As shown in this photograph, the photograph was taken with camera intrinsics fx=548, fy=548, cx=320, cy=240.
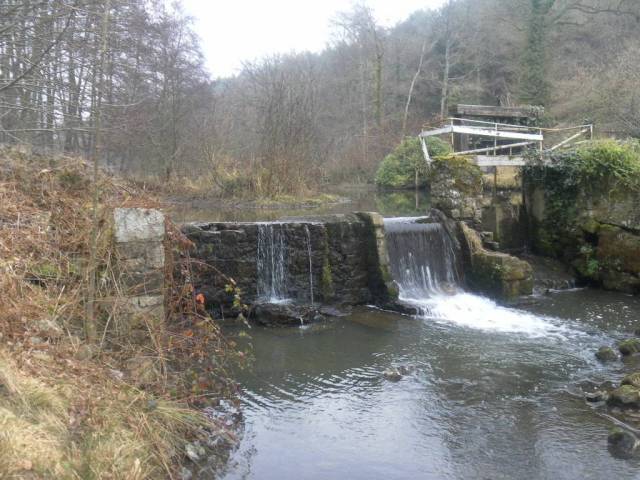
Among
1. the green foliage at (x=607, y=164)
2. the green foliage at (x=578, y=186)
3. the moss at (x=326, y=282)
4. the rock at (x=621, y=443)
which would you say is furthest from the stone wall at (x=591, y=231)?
the rock at (x=621, y=443)

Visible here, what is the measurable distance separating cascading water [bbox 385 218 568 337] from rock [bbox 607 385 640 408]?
3572mm

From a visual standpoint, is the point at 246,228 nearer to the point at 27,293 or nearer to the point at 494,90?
the point at 27,293

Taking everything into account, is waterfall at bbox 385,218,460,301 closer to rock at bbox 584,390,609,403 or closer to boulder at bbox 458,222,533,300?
Result: boulder at bbox 458,222,533,300

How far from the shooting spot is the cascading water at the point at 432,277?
9508mm

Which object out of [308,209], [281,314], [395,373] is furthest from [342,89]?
[395,373]

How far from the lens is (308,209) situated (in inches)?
699

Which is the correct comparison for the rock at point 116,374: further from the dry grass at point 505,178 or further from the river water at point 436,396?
the dry grass at point 505,178

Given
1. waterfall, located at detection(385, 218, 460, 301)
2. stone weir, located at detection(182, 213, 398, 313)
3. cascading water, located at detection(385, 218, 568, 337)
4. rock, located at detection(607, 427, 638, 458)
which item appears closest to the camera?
rock, located at detection(607, 427, 638, 458)

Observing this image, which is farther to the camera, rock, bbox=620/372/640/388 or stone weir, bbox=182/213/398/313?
stone weir, bbox=182/213/398/313

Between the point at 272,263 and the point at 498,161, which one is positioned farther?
the point at 498,161

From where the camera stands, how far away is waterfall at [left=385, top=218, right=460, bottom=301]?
10.8m

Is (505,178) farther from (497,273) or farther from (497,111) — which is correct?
(497,111)

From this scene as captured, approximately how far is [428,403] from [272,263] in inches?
196

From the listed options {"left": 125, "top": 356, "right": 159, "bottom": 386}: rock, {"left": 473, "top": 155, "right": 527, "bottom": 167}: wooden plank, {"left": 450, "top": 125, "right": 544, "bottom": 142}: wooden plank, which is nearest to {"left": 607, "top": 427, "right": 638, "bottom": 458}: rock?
{"left": 125, "top": 356, "right": 159, "bottom": 386}: rock
